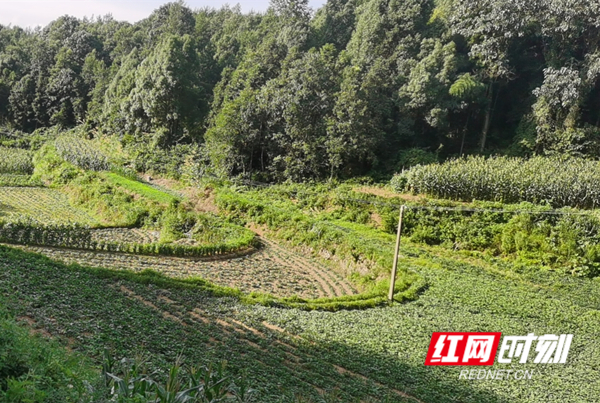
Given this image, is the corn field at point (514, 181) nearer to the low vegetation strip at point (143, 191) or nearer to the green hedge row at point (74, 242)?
the green hedge row at point (74, 242)

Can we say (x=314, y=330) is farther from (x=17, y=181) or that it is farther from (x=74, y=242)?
(x=17, y=181)

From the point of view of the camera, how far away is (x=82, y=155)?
45375mm

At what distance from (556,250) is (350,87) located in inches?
720

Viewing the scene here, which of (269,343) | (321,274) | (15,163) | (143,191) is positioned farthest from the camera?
(15,163)

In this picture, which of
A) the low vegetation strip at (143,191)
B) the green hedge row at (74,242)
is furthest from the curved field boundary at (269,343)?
the low vegetation strip at (143,191)

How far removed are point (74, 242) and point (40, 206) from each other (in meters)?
11.6

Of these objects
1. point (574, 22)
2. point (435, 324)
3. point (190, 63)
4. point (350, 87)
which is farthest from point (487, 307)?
point (190, 63)

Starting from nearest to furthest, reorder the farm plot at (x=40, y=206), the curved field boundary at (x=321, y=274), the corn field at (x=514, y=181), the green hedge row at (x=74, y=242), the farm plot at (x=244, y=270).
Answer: the farm plot at (x=244, y=270)
the curved field boundary at (x=321, y=274)
the green hedge row at (x=74, y=242)
the corn field at (x=514, y=181)
the farm plot at (x=40, y=206)

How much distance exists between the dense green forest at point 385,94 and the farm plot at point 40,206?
446 inches

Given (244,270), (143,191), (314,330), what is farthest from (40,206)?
(314,330)

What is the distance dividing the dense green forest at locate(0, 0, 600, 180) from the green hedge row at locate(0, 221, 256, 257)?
50.9 ft

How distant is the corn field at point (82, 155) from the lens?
141 feet

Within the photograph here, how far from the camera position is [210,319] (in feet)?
41.9

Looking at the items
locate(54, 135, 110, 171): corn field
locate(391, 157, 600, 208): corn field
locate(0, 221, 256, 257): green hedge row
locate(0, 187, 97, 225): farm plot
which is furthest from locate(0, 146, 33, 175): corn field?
locate(391, 157, 600, 208): corn field
